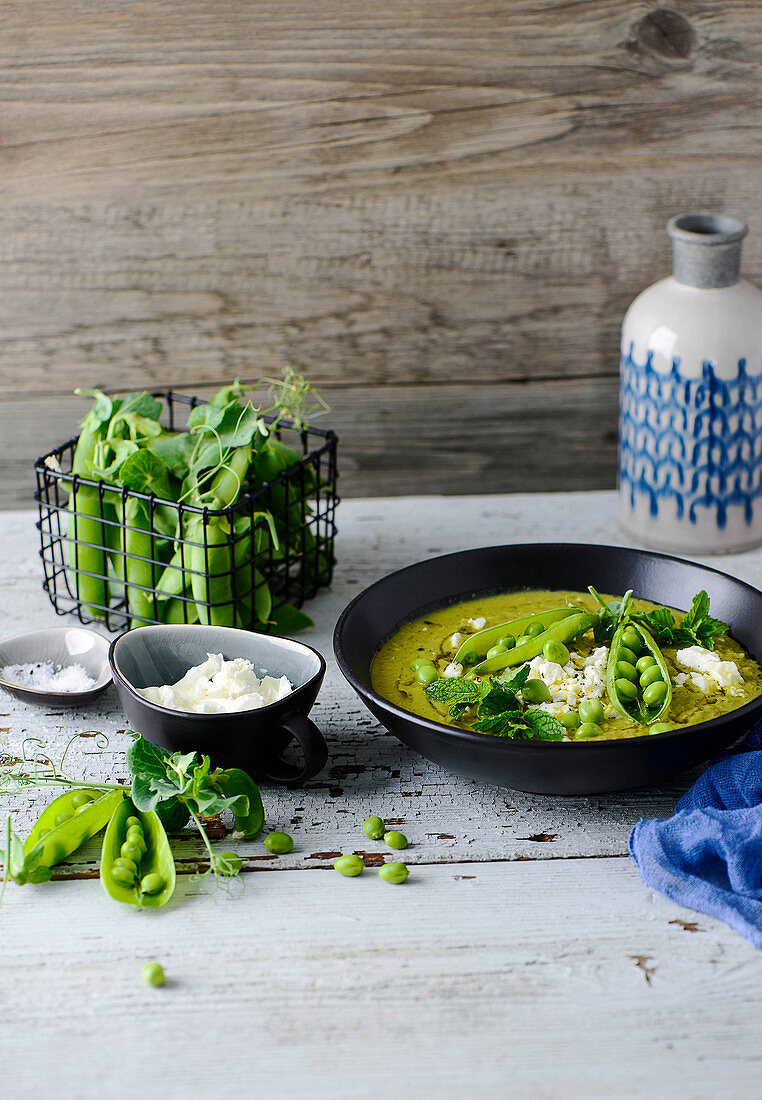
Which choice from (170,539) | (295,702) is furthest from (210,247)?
(295,702)

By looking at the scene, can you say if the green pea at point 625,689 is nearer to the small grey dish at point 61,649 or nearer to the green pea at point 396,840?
the green pea at point 396,840

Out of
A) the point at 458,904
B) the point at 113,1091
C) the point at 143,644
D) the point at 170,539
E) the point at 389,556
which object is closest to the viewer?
the point at 113,1091

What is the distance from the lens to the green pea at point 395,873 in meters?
1.01

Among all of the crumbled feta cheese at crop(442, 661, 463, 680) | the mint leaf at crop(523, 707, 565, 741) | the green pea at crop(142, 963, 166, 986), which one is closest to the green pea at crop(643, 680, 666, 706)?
the mint leaf at crop(523, 707, 565, 741)

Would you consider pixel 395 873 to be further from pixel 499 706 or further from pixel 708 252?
pixel 708 252

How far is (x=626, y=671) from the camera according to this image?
1.15 m

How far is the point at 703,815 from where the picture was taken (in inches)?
39.8

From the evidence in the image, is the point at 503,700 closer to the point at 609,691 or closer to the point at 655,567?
the point at 609,691

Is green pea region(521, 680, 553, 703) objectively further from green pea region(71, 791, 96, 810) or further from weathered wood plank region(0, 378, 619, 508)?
weathered wood plank region(0, 378, 619, 508)

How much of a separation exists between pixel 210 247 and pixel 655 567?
921 millimetres

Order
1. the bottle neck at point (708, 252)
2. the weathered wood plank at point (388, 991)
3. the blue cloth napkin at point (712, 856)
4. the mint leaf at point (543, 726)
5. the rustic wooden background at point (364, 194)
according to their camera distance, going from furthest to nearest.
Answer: the rustic wooden background at point (364, 194) → the bottle neck at point (708, 252) → the mint leaf at point (543, 726) → the blue cloth napkin at point (712, 856) → the weathered wood plank at point (388, 991)

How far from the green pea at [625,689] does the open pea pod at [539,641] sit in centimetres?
11

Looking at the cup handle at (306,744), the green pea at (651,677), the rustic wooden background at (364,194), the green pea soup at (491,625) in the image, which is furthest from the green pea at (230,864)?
the rustic wooden background at (364,194)

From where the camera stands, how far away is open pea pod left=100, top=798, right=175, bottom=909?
0.98 m
